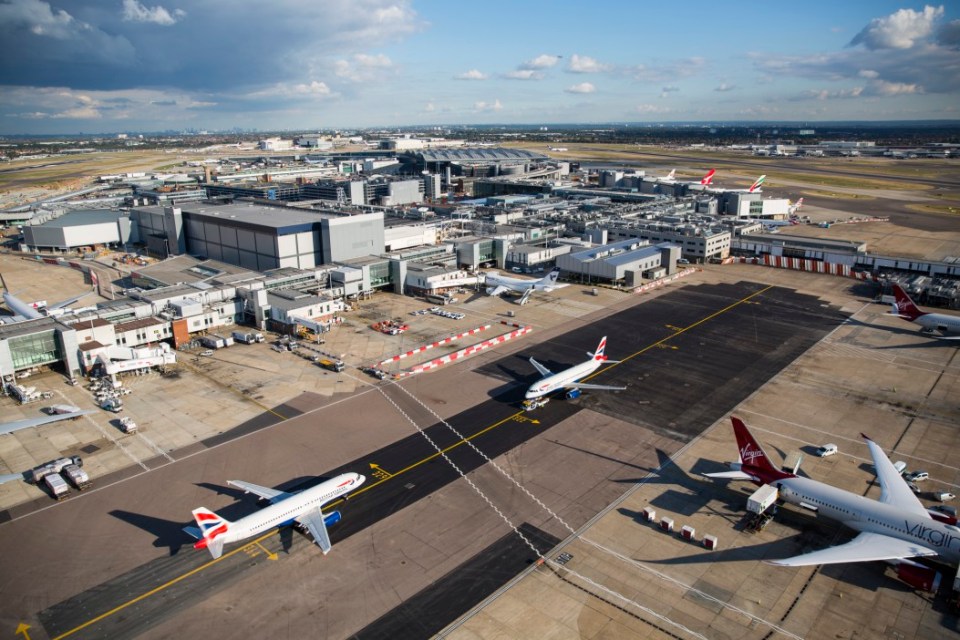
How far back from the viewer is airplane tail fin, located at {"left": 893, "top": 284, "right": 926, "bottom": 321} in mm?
78688

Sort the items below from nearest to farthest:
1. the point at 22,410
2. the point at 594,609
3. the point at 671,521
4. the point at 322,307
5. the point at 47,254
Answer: the point at 594,609, the point at 671,521, the point at 22,410, the point at 322,307, the point at 47,254

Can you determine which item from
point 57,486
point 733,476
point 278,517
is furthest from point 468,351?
point 57,486

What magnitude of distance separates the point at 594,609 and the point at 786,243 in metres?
113

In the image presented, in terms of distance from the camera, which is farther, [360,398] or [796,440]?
[360,398]

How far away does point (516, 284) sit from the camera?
95.1 metres

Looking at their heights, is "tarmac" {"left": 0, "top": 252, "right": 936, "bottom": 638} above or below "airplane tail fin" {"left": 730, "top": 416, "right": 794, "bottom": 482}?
below

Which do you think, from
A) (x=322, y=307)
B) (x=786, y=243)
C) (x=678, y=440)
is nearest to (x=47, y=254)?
(x=322, y=307)

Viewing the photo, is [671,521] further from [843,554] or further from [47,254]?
[47,254]

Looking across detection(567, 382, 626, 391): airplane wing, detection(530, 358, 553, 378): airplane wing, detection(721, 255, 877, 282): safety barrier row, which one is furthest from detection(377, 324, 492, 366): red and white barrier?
detection(721, 255, 877, 282): safety barrier row

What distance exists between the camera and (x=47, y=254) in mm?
133000

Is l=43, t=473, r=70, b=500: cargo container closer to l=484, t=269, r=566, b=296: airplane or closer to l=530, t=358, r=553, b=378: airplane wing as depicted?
l=530, t=358, r=553, b=378: airplane wing

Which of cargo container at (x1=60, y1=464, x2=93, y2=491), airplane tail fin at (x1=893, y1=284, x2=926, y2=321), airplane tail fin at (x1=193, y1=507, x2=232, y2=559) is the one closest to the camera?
airplane tail fin at (x1=193, y1=507, x2=232, y2=559)

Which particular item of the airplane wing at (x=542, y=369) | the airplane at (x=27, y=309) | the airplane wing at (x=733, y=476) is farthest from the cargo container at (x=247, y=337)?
the airplane wing at (x=733, y=476)

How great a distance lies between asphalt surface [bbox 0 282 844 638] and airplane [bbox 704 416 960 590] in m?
9.72
